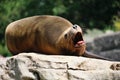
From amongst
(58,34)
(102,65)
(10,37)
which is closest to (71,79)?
(102,65)

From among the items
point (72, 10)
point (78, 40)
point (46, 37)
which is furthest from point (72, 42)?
point (72, 10)

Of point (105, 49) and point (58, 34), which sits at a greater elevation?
point (58, 34)

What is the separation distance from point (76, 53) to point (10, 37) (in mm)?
1115

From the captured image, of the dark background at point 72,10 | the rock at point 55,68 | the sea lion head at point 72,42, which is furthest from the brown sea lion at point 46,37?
the dark background at point 72,10

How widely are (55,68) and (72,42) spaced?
661 millimetres

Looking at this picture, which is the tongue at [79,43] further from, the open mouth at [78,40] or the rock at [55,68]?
the rock at [55,68]

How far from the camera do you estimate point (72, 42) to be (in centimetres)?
773

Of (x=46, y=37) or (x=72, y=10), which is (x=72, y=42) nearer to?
(x=46, y=37)

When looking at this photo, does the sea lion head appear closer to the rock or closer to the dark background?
the rock

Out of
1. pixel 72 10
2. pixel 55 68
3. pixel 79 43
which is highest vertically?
pixel 79 43

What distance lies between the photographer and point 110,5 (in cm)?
2111

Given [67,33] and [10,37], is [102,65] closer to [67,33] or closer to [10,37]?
[67,33]

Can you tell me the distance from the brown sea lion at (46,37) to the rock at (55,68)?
0.37 m

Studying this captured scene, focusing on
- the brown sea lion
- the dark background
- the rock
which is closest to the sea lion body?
the brown sea lion
